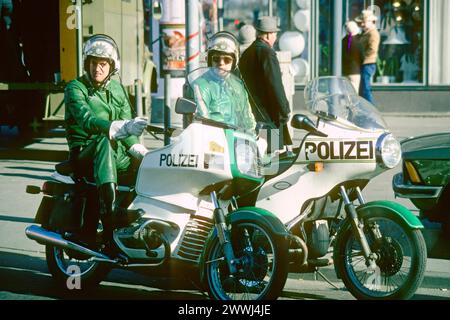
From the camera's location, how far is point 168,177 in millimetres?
6027

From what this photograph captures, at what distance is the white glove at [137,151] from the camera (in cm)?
639

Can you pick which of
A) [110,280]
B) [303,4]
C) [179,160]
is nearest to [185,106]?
[179,160]

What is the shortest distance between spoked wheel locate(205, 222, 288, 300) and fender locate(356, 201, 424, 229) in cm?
63

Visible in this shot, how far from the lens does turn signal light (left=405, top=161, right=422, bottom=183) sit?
764cm

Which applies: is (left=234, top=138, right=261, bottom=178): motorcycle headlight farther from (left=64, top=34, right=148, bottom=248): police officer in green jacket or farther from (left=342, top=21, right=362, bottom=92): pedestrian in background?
(left=342, top=21, right=362, bottom=92): pedestrian in background

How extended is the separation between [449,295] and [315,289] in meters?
0.90

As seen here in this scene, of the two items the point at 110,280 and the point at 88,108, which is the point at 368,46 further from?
the point at 88,108

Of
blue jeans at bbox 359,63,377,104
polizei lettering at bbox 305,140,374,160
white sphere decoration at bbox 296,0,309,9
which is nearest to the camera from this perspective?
polizei lettering at bbox 305,140,374,160

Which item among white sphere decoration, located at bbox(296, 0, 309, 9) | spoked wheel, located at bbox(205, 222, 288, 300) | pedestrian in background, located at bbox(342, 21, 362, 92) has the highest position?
white sphere decoration, located at bbox(296, 0, 309, 9)

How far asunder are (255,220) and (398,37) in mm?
14543

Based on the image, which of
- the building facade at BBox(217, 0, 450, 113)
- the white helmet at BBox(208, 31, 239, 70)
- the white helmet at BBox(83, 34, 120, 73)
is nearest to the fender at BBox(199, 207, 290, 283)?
the white helmet at BBox(208, 31, 239, 70)

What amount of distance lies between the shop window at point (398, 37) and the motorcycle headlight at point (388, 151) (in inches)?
540

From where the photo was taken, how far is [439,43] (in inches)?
762
